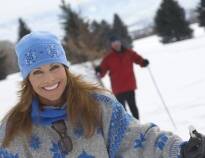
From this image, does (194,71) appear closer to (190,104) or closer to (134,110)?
(190,104)

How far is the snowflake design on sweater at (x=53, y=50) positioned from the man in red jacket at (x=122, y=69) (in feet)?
17.3

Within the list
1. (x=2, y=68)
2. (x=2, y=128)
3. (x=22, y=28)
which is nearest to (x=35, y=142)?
(x=2, y=128)

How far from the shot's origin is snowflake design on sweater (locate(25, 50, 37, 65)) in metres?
2.72

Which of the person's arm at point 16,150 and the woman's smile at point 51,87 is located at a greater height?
the woman's smile at point 51,87

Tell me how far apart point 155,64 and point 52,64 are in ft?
68.6

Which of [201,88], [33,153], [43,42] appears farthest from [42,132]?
[201,88]

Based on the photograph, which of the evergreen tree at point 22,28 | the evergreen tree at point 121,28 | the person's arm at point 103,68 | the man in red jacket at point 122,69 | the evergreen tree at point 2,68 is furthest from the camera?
the evergreen tree at point 121,28

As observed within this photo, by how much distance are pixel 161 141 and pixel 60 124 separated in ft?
1.74

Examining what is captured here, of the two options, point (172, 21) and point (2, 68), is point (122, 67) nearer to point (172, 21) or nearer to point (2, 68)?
point (2, 68)

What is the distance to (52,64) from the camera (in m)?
2.74

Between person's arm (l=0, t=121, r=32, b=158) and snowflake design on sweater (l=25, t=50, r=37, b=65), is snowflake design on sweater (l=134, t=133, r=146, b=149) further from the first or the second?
snowflake design on sweater (l=25, t=50, r=37, b=65)

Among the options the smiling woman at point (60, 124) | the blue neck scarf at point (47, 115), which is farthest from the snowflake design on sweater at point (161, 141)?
the blue neck scarf at point (47, 115)

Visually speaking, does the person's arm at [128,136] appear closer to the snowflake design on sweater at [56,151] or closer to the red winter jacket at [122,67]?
the snowflake design on sweater at [56,151]

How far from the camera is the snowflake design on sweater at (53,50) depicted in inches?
108
